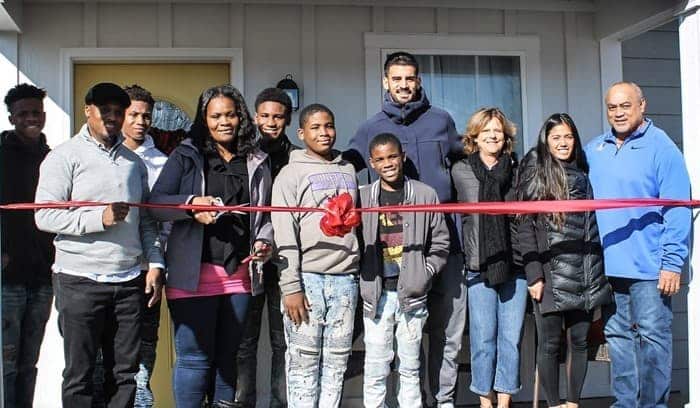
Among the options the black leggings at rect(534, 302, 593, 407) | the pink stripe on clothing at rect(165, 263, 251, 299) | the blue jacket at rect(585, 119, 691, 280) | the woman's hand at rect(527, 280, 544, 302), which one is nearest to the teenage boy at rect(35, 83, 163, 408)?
the pink stripe on clothing at rect(165, 263, 251, 299)

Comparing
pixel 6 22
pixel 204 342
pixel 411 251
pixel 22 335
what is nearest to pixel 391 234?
pixel 411 251

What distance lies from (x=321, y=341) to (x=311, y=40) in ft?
7.31

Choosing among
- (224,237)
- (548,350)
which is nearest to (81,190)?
(224,237)

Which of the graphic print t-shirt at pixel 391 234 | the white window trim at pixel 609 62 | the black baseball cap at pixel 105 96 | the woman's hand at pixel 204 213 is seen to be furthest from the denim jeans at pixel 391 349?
the white window trim at pixel 609 62

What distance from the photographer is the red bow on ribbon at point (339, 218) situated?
3275mm

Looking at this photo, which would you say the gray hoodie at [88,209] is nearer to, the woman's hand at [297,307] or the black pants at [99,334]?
the black pants at [99,334]

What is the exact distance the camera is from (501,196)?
381 centimetres

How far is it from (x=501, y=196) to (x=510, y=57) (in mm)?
1674

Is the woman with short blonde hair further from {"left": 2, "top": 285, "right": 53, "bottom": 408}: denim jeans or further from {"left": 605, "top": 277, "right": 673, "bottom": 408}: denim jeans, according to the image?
{"left": 2, "top": 285, "right": 53, "bottom": 408}: denim jeans

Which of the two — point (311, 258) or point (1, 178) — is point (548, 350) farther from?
point (1, 178)

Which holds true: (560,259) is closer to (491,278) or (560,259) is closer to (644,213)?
(491,278)

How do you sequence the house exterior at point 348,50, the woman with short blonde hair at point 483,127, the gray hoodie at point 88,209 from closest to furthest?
the gray hoodie at point 88,209 → the woman with short blonde hair at point 483,127 → the house exterior at point 348,50

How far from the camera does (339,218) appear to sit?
327 cm

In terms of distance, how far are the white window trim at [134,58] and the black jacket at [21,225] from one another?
2.59 ft
